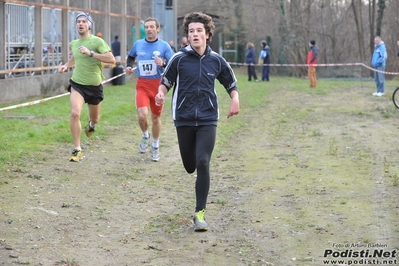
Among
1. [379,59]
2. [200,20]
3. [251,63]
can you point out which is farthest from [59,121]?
[251,63]

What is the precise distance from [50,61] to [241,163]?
13.2 meters

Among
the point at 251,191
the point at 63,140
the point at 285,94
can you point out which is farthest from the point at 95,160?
the point at 285,94

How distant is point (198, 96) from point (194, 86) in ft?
0.34

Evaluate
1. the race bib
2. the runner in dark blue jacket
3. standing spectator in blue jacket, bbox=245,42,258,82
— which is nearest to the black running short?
→ the race bib

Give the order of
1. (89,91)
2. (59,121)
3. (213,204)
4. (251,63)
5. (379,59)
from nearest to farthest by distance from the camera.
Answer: (213,204), (89,91), (59,121), (379,59), (251,63)

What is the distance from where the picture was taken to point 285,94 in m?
26.9

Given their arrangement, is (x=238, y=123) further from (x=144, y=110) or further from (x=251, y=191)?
(x=251, y=191)

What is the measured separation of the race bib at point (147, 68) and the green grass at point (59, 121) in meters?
2.01

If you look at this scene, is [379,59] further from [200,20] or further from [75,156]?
[200,20]

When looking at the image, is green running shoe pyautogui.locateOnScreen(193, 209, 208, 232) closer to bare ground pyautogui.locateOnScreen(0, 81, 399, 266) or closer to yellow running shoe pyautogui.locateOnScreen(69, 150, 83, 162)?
bare ground pyautogui.locateOnScreen(0, 81, 399, 266)

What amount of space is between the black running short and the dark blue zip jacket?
3522mm

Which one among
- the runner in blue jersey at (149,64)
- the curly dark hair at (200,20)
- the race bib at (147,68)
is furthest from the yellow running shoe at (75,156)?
the curly dark hair at (200,20)

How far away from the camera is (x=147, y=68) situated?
37.0ft

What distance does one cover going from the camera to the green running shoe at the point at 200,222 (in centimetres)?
728
